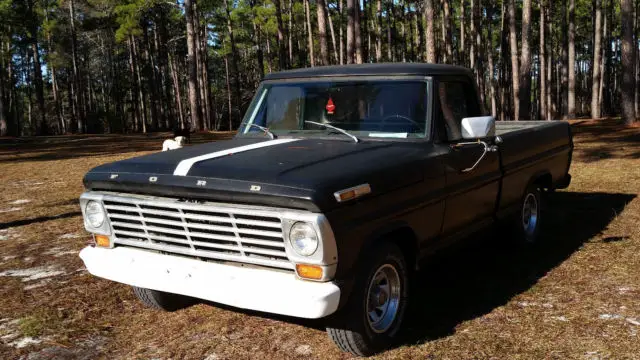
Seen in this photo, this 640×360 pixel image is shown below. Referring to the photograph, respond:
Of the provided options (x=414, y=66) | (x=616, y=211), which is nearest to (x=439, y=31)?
(x=616, y=211)

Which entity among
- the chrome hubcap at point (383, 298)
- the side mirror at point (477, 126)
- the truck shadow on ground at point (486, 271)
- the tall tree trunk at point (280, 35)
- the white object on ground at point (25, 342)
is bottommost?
the truck shadow on ground at point (486, 271)

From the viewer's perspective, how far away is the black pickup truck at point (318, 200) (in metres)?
3.32

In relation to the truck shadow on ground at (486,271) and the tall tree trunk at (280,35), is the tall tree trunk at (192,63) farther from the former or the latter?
the truck shadow on ground at (486,271)

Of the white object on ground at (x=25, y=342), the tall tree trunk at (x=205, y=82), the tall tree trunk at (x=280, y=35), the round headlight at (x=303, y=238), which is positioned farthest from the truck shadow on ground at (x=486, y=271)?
the tall tree trunk at (x=205, y=82)

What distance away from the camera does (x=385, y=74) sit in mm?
4734

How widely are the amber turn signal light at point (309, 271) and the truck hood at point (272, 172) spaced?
353 millimetres

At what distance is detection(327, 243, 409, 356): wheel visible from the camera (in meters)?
3.52

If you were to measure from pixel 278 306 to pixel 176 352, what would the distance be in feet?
3.62

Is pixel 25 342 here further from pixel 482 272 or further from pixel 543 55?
pixel 543 55

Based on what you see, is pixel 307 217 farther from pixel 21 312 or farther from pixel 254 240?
pixel 21 312

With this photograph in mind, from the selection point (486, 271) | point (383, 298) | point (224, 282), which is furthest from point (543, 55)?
point (224, 282)

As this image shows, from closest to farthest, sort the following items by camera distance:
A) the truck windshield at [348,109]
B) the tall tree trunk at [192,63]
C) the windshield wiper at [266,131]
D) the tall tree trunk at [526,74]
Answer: the truck windshield at [348,109], the windshield wiper at [266,131], the tall tree trunk at [526,74], the tall tree trunk at [192,63]

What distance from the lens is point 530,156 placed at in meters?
6.01

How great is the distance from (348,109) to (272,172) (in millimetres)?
1459
